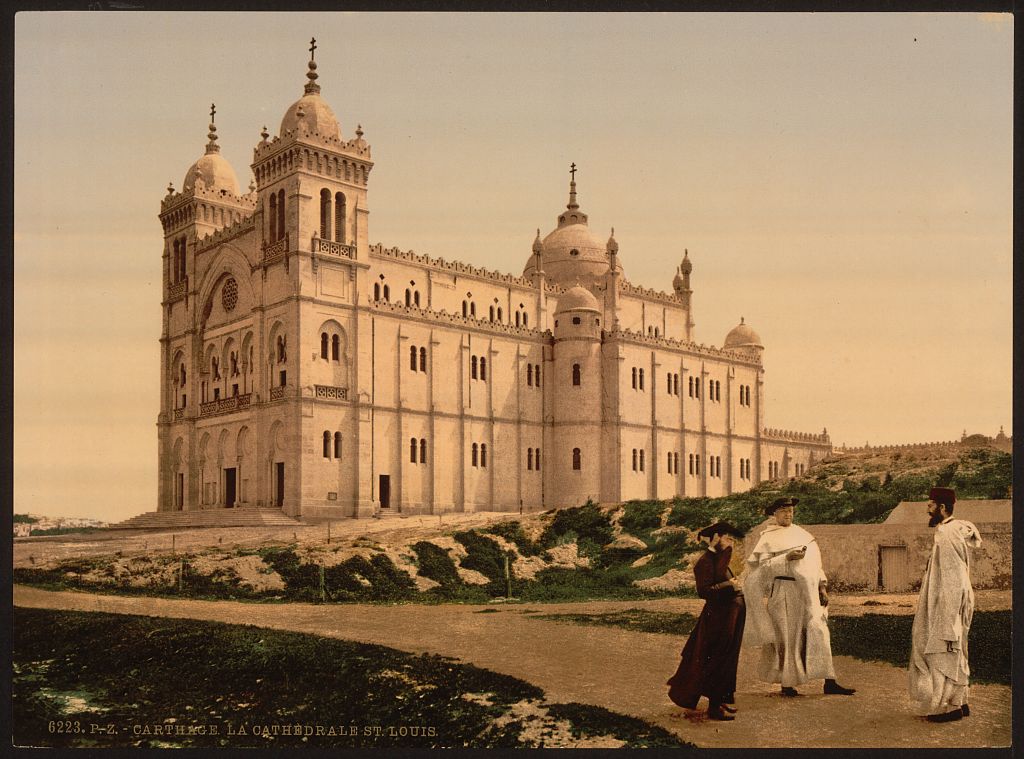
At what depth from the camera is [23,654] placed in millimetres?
21438

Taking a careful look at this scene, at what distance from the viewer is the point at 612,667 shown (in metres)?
19.5

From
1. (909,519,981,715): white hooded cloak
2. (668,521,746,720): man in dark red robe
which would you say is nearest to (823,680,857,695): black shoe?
(909,519,981,715): white hooded cloak

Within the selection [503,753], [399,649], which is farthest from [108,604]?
[503,753]

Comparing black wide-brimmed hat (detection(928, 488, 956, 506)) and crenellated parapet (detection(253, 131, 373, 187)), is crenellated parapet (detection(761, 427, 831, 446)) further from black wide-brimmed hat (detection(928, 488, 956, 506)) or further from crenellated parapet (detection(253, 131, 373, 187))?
black wide-brimmed hat (detection(928, 488, 956, 506))

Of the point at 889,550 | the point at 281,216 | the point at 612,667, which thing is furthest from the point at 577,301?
the point at 612,667

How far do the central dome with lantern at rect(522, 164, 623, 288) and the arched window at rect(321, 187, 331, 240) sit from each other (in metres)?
18.2

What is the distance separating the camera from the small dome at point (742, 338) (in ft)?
220

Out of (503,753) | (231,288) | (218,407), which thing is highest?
(231,288)

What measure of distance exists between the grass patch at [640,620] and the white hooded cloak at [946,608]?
6014mm

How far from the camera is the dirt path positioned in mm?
16578

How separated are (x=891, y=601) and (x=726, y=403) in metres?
40.4

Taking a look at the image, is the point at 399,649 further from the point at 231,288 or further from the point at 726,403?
the point at 726,403

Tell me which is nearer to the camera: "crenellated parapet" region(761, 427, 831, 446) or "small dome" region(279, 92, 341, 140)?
"small dome" region(279, 92, 341, 140)

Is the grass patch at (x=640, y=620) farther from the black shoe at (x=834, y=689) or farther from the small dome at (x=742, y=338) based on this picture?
the small dome at (x=742, y=338)
